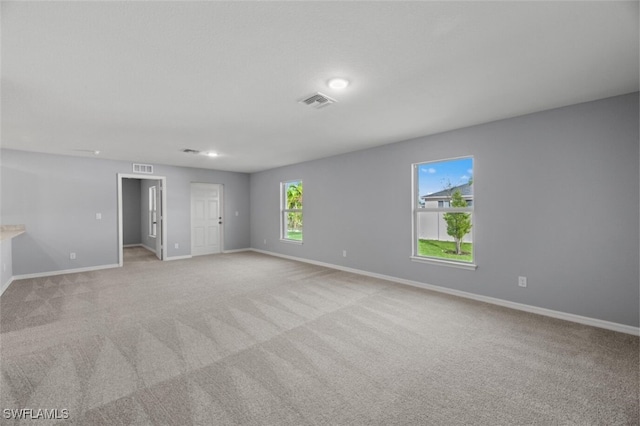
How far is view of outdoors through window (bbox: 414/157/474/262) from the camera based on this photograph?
4031 millimetres

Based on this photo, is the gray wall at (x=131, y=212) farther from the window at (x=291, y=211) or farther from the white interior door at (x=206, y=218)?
the window at (x=291, y=211)

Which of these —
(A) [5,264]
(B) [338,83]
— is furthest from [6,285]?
(B) [338,83]

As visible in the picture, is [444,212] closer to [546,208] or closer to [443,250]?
[443,250]

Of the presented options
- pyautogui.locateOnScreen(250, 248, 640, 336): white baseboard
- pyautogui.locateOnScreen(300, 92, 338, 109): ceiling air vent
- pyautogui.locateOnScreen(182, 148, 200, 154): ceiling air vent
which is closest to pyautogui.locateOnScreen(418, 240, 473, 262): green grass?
pyautogui.locateOnScreen(250, 248, 640, 336): white baseboard

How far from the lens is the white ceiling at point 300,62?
160 cm

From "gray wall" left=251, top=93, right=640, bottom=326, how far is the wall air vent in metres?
5.40

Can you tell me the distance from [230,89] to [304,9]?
128 cm

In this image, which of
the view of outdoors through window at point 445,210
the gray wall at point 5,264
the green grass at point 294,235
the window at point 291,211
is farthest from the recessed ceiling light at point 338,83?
the gray wall at point 5,264

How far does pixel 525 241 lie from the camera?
3.36 m

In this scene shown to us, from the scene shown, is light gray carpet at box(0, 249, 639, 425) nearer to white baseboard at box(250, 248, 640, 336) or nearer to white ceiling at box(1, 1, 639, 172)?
white baseboard at box(250, 248, 640, 336)

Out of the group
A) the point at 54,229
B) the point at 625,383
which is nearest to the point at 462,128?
the point at 625,383

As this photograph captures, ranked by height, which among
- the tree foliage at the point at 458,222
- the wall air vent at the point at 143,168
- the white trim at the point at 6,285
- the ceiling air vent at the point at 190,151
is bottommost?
the white trim at the point at 6,285

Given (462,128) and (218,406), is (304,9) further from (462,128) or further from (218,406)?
(462,128)

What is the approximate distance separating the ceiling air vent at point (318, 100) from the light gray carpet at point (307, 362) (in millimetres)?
2378
